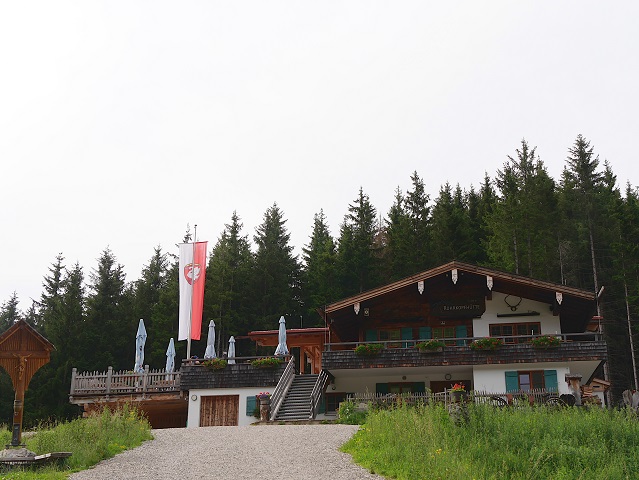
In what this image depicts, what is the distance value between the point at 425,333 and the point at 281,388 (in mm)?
7219

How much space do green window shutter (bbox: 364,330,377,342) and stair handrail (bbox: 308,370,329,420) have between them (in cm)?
304

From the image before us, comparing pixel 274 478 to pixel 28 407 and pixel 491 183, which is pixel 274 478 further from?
pixel 491 183

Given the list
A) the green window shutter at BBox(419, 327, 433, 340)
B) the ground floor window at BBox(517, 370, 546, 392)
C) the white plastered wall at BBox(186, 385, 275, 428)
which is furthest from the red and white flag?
the ground floor window at BBox(517, 370, 546, 392)

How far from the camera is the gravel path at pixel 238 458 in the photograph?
1223 cm

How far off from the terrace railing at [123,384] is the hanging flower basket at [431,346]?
10.3 m

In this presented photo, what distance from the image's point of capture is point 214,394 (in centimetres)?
2944

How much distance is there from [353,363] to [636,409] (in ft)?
46.3

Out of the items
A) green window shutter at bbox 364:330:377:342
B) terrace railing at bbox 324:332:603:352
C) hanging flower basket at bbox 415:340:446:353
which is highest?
green window shutter at bbox 364:330:377:342

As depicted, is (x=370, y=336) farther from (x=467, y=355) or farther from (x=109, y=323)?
(x=109, y=323)

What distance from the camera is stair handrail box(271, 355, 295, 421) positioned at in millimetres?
26098

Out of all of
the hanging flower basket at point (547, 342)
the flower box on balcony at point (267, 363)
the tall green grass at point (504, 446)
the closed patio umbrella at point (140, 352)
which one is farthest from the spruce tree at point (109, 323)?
Answer: the tall green grass at point (504, 446)

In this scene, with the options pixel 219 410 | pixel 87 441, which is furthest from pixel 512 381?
pixel 87 441

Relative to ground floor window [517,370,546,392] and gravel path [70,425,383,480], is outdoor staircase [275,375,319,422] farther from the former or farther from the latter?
ground floor window [517,370,546,392]

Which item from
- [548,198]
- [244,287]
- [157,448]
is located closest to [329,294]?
[244,287]
